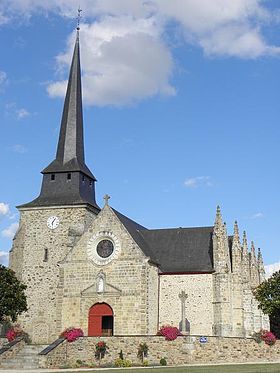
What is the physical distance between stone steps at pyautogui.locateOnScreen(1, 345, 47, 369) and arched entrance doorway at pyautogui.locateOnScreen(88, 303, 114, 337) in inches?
237

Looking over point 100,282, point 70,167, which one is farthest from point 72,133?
point 100,282

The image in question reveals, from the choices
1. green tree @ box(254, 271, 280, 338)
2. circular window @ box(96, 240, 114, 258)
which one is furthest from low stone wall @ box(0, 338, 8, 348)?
green tree @ box(254, 271, 280, 338)

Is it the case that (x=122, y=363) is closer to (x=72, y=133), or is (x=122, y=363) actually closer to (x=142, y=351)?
(x=142, y=351)

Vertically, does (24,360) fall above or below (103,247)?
below

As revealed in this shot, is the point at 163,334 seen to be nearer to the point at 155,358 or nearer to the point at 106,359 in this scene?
the point at 155,358

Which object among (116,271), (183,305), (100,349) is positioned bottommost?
(100,349)

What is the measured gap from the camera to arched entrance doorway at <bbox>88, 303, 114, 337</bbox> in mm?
35875

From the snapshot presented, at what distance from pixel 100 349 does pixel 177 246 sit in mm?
12342

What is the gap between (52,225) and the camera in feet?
136

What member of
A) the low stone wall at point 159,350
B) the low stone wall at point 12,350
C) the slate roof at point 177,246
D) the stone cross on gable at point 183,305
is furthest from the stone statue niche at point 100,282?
the low stone wall at point 12,350

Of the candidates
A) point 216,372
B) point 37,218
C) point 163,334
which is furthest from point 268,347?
point 37,218

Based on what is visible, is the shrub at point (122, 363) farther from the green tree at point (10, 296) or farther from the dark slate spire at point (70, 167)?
the dark slate spire at point (70, 167)

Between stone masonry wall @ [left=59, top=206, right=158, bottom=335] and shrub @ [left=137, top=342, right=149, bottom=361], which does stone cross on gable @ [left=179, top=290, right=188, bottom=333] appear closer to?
stone masonry wall @ [left=59, top=206, right=158, bottom=335]

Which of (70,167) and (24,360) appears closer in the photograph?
(24,360)
